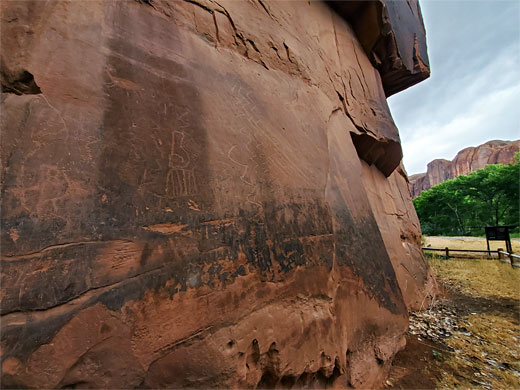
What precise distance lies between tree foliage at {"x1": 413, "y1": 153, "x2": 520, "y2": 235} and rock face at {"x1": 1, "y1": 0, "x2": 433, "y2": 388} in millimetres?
20592

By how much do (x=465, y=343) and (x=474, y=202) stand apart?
23618 mm

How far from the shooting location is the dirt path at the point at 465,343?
2273 mm

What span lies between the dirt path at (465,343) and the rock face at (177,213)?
326 millimetres

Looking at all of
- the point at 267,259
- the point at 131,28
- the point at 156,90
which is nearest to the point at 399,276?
the point at 267,259

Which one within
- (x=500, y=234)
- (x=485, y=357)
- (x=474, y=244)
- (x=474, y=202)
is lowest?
(x=485, y=357)

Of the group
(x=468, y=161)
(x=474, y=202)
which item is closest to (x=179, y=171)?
(x=474, y=202)

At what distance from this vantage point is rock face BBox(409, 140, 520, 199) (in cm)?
3347

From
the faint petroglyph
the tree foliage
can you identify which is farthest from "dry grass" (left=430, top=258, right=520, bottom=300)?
the tree foliage

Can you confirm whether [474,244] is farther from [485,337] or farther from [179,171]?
[179,171]

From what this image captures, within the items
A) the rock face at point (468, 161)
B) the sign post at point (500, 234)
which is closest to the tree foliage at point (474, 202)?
the sign post at point (500, 234)

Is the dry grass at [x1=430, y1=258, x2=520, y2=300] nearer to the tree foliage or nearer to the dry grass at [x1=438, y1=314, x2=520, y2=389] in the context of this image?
the dry grass at [x1=438, y1=314, x2=520, y2=389]

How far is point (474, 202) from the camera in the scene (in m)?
20.6

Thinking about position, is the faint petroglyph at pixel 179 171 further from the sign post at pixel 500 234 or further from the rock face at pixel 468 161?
the rock face at pixel 468 161

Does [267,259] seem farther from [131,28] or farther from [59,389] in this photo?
[131,28]
